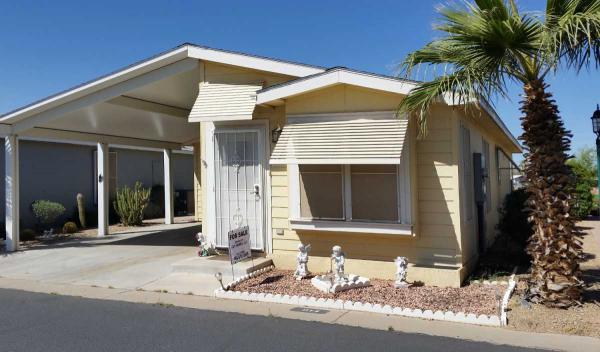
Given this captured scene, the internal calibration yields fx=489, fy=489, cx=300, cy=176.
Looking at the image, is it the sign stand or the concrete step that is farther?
the concrete step

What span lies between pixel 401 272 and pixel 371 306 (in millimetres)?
1090

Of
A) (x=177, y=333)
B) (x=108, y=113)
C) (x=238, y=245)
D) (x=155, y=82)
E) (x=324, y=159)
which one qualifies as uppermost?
(x=155, y=82)

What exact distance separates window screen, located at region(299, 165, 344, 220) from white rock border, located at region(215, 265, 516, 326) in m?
1.59

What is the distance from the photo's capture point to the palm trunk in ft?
18.6

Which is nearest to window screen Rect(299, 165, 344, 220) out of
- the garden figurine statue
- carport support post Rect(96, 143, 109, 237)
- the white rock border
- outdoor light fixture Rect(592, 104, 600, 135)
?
the white rock border

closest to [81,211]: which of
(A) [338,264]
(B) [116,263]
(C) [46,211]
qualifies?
(C) [46,211]

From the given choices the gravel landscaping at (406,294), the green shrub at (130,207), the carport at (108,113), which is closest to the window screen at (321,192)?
Answer: the gravel landscaping at (406,294)

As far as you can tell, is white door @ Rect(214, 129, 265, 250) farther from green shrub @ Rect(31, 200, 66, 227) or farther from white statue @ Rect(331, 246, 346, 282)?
green shrub @ Rect(31, 200, 66, 227)

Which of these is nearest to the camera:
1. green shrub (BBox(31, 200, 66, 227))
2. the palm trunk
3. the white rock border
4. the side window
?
the white rock border

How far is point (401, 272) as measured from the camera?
7.04m

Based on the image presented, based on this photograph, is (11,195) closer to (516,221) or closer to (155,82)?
(155,82)

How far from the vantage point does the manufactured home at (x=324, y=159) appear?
740cm

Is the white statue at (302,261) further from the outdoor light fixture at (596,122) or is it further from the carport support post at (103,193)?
the carport support post at (103,193)

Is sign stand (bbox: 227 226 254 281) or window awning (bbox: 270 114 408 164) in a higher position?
window awning (bbox: 270 114 408 164)
